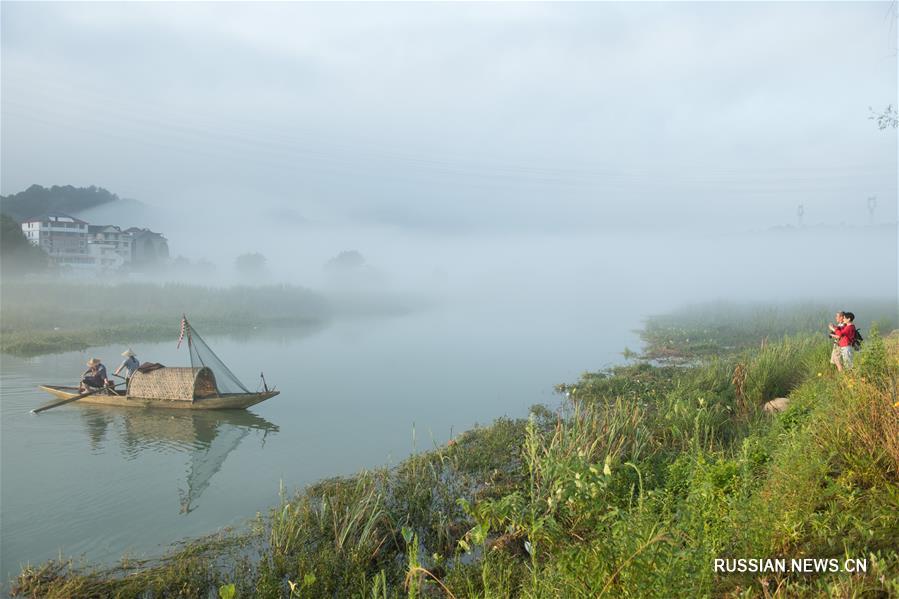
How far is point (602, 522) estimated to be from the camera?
580 centimetres

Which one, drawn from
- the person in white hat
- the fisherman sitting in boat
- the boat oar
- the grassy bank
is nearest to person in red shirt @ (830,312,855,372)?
the grassy bank

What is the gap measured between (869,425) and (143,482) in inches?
425

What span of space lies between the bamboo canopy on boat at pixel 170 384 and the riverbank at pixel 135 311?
471 inches

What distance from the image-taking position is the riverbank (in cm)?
2528

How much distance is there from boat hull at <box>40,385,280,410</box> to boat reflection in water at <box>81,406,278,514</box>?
15 cm

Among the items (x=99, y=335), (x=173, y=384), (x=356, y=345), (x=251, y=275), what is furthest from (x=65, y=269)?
(x=173, y=384)

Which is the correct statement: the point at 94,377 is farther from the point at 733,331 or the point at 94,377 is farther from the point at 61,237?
the point at 61,237

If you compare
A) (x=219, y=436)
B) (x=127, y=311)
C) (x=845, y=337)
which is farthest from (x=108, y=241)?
(x=845, y=337)

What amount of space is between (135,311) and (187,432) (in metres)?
29.1

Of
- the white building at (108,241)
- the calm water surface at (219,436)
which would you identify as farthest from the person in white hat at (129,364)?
the white building at (108,241)

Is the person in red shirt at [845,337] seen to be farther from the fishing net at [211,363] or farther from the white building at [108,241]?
the white building at [108,241]

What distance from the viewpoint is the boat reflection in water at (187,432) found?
10531mm

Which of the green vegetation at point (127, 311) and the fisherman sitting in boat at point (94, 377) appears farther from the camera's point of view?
the green vegetation at point (127, 311)

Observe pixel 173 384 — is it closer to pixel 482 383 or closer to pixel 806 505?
pixel 482 383
